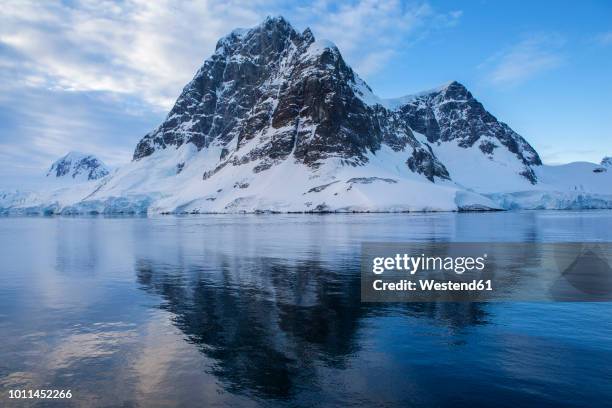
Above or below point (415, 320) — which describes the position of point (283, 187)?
above

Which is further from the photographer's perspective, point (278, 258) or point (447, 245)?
point (447, 245)

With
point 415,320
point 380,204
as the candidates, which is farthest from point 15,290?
point 380,204

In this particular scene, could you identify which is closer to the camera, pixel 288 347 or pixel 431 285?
pixel 288 347

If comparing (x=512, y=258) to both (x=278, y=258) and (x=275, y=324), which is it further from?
(x=275, y=324)

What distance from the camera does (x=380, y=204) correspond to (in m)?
140

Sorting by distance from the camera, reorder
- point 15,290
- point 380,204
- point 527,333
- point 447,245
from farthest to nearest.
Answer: point 380,204 → point 447,245 → point 15,290 → point 527,333

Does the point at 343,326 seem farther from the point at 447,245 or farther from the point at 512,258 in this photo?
the point at 447,245

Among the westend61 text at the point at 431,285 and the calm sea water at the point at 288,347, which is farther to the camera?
the westend61 text at the point at 431,285

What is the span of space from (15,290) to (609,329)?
2417 cm

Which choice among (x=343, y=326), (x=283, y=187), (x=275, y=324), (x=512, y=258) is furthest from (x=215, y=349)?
(x=283, y=187)

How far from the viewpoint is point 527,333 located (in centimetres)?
1485

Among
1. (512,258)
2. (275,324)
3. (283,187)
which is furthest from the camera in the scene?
(283,187)

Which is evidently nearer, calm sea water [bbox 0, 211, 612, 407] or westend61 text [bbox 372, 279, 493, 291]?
calm sea water [bbox 0, 211, 612, 407]

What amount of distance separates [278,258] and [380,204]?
109112mm
